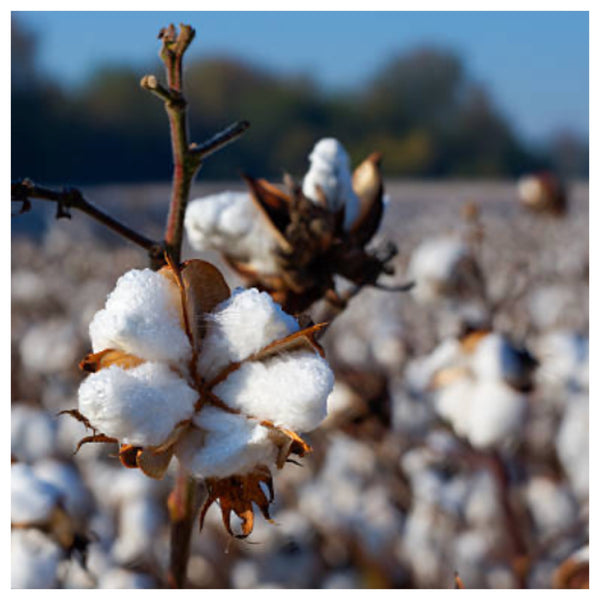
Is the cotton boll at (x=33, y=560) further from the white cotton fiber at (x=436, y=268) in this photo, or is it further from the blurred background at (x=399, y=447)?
the white cotton fiber at (x=436, y=268)

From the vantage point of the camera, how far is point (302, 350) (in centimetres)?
57

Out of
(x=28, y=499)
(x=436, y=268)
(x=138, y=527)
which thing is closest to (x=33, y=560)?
(x=28, y=499)

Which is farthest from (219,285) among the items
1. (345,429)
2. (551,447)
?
(551,447)

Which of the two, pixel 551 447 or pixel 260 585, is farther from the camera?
pixel 551 447

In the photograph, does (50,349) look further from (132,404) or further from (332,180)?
(132,404)

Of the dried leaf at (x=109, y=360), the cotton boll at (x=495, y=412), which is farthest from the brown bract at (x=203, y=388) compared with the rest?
the cotton boll at (x=495, y=412)

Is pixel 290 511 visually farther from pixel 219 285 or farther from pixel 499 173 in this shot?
pixel 499 173

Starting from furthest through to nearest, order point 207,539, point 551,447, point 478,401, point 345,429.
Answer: point 551,447
point 207,539
point 345,429
point 478,401

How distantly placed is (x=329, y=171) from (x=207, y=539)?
0.97 meters

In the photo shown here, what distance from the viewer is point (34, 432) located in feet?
5.24

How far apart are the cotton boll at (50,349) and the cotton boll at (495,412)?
40.6 inches

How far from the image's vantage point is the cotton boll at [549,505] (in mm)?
1714

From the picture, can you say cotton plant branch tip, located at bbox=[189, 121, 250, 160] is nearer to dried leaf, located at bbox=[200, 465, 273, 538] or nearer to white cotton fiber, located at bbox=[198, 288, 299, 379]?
white cotton fiber, located at bbox=[198, 288, 299, 379]

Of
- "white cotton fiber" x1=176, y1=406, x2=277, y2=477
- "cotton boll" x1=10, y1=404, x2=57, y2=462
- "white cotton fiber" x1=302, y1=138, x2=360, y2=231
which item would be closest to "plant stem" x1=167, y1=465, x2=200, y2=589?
"white cotton fiber" x1=176, y1=406, x2=277, y2=477
